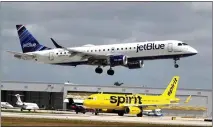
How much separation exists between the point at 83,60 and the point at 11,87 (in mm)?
74597

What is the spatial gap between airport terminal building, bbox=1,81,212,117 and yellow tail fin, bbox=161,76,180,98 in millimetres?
19681

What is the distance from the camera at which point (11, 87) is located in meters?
152

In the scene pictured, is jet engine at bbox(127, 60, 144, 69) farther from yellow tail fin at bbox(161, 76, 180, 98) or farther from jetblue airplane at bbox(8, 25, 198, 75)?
yellow tail fin at bbox(161, 76, 180, 98)

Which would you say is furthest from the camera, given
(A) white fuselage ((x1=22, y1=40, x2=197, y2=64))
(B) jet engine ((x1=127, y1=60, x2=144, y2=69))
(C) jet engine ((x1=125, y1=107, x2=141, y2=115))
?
(C) jet engine ((x1=125, y1=107, x2=141, y2=115))

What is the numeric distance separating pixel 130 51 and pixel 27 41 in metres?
20.0

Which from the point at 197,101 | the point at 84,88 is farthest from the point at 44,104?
the point at 197,101

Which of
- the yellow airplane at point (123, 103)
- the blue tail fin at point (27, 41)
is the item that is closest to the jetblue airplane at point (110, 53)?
the blue tail fin at point (27, 41)

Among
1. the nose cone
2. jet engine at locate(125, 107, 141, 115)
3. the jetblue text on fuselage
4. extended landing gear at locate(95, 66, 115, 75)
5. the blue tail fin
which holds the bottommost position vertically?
jet engine at locate(125, 107, 141, 115)

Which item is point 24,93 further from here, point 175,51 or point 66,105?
point 175,51

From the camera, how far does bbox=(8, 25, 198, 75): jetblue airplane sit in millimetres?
74688

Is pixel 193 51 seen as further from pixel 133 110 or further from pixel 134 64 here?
pixel 133 110

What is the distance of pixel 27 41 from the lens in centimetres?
8925

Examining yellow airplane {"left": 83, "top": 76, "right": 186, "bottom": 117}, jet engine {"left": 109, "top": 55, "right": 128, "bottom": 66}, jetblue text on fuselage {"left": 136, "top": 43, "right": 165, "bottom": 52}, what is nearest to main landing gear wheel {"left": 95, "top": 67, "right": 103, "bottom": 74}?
jet engine {"left": 109, "top": 55, "right": 128, "bottom": 66}

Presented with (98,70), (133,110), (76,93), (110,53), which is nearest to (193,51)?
(110,53)
